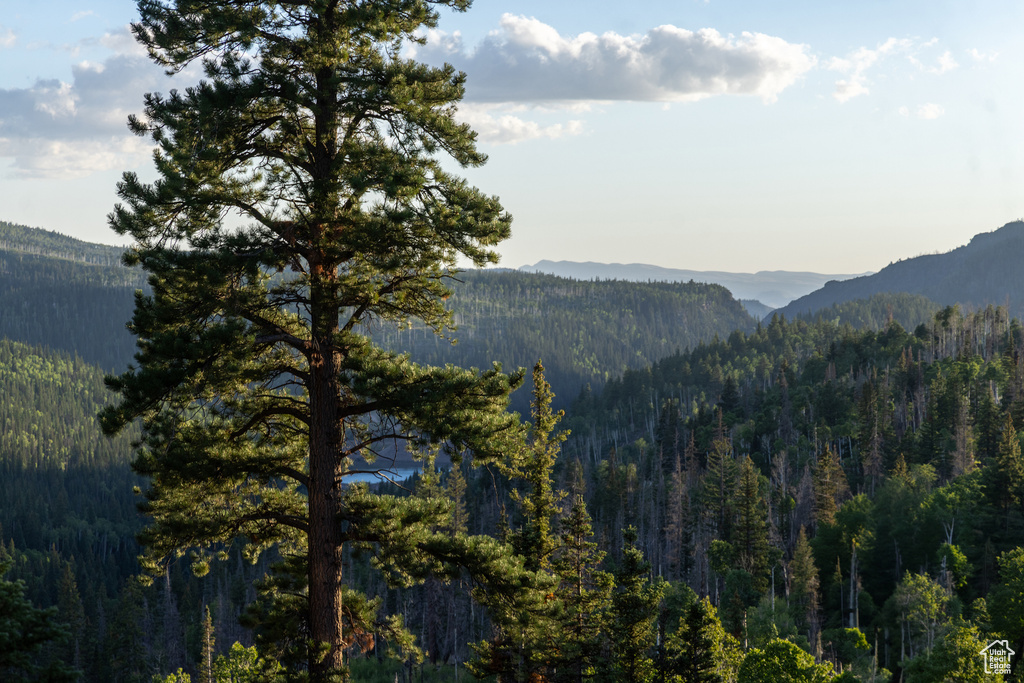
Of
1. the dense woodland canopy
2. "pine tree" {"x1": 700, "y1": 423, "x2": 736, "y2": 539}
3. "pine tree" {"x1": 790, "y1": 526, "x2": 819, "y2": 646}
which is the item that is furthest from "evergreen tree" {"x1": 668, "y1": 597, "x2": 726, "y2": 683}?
"pine tree" {"x1": 700, "y1": 423, "x2": 736, "y2": 539}

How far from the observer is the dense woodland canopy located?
30641 mm

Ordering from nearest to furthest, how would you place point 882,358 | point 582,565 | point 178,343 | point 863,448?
point 178,343 < point 582,565 < point 863,448 < point 882,358

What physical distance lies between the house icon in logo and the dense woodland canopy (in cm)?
113

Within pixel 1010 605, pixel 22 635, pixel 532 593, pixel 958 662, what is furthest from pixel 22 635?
pixel 1010 605

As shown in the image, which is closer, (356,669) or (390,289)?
(390,289)

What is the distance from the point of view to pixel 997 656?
39.3 metres

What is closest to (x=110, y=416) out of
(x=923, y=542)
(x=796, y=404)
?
(x=923, y=542)

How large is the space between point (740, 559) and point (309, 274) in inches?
2513

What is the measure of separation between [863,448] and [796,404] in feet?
133

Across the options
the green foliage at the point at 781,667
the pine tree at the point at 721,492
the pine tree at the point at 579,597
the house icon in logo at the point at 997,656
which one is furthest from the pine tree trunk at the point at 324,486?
the pine tree at the point at 721,492

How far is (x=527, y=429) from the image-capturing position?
48.4 ft

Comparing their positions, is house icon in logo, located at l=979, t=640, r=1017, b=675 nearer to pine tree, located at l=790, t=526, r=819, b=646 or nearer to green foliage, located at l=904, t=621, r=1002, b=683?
green foliage, located at l=904, t=621, r=1002, b=683

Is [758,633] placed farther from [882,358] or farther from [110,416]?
[882,358]

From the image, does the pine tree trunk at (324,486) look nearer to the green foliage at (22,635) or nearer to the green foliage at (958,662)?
the green foliage at (22,635)
